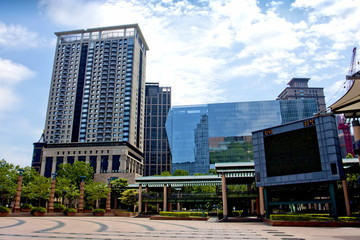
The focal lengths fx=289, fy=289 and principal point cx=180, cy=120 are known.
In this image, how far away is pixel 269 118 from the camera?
142 metres

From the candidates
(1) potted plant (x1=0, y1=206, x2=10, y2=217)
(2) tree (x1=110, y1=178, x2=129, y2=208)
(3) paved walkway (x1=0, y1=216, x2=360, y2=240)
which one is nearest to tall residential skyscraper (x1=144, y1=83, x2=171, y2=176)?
(2) tree (x1=110, y1=178, x2=129, y2=208)

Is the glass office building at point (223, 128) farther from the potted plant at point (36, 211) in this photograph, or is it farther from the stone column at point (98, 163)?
the potted plant at point (36, 211)

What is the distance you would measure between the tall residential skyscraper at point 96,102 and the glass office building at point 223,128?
22.9 meters

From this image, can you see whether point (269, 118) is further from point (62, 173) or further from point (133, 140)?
point (62, 173)

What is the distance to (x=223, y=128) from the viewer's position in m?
142

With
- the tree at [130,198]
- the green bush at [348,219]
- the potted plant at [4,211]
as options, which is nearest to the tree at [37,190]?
the tree at [130,198]

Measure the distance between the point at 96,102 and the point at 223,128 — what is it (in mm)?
62706

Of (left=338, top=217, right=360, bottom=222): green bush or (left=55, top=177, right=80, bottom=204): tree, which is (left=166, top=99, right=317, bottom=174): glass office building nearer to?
(left=55, top=177, right=80, bottom=204): tree

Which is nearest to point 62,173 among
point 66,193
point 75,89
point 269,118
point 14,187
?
point 66,193

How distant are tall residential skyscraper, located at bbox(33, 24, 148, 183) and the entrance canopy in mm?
97876

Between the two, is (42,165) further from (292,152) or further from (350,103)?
(350,103)

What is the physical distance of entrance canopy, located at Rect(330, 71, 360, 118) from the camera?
27.5 meters

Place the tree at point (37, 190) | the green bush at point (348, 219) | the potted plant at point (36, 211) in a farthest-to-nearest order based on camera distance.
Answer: the tree at point (37, 190), the potted plant at point (36, 211), the green bush at point (348, 219)

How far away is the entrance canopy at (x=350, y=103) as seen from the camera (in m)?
27.5
